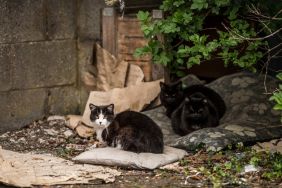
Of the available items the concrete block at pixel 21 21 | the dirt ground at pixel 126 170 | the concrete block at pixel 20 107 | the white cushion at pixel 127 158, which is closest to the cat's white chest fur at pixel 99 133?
the dirt ground at pixel 126 170

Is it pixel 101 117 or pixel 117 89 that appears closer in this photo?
pixel 101 117

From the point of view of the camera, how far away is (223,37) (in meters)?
8.42

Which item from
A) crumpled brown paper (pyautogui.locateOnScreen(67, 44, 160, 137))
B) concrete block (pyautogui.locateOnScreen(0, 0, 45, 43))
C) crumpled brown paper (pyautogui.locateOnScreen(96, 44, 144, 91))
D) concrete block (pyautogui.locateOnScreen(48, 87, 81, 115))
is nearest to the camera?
concrete block (pyautogui.locateOnScreen(0, 0, 45, 43))

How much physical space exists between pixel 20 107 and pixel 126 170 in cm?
253

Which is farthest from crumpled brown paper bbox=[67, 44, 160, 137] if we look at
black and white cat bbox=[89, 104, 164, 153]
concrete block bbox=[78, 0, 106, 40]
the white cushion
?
the white cushion

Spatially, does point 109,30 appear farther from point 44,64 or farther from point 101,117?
point 101,117

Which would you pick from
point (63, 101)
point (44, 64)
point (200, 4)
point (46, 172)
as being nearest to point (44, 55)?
point (44, 64)

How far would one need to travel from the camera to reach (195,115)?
9461 mm

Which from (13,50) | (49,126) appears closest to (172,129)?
(49,126)

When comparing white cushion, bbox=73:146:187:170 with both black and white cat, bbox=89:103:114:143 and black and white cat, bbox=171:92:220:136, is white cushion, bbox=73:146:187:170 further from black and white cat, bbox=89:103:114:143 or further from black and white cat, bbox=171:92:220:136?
black and white cat, bbox=171:92:220:136

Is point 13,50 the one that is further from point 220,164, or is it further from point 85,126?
point 220,164

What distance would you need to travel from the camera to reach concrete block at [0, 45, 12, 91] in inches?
389

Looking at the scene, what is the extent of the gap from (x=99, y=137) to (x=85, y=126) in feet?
3.34

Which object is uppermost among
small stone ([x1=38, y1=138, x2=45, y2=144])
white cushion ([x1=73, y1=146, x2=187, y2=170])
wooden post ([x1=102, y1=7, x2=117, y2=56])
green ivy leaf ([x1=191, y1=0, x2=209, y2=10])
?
green ivy leaf ([x1=191, y1=0, x2=209, y2=10])
